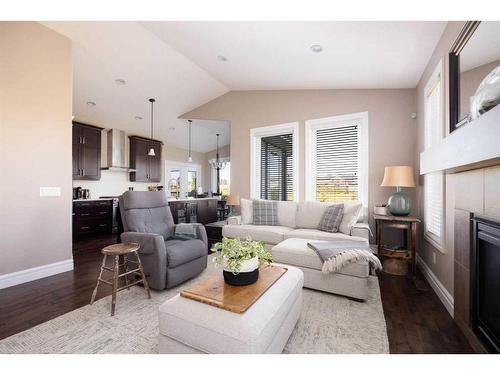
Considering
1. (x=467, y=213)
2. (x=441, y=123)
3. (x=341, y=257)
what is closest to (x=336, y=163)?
(x=441, y=123)

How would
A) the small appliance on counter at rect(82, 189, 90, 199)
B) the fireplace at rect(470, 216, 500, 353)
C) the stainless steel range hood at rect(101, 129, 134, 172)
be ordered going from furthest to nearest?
the stainless steel range hood at rect(101, 129, 134, 172)
the small appliance on counter at rect(82, 189, 90, 199)
the fireplace at rect(470, 216, 500, 353)

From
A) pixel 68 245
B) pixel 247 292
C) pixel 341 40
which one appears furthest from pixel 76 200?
pixel 341 40

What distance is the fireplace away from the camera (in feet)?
4.81

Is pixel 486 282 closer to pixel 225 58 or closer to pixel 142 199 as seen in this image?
pixel 142 199

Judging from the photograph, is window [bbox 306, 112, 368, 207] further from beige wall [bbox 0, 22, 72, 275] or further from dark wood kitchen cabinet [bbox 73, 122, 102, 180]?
dark wood kitchen cabinet [bbox 73, 122, 102, 180]

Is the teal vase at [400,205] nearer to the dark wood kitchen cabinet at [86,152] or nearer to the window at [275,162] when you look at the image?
the window at [275,162]

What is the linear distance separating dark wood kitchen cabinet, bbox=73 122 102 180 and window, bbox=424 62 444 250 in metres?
6.48

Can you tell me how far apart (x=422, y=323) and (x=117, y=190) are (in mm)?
6859

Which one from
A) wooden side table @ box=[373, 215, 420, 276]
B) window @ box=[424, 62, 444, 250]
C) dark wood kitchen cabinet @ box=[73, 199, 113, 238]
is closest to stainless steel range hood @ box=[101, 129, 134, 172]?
dark wood kitchen cabinet @ box=[73, 199, 113, 238]

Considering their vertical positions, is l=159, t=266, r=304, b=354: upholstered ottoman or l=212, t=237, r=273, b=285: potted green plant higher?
l=212, t=237, r=273, b=285: potted green plant

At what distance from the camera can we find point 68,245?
10.7 feet

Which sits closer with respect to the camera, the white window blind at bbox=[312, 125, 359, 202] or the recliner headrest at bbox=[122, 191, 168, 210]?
the recliner headrest at bbox=[122, 191, 168, 210]

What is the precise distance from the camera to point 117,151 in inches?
242

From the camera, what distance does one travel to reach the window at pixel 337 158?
13.1ft
